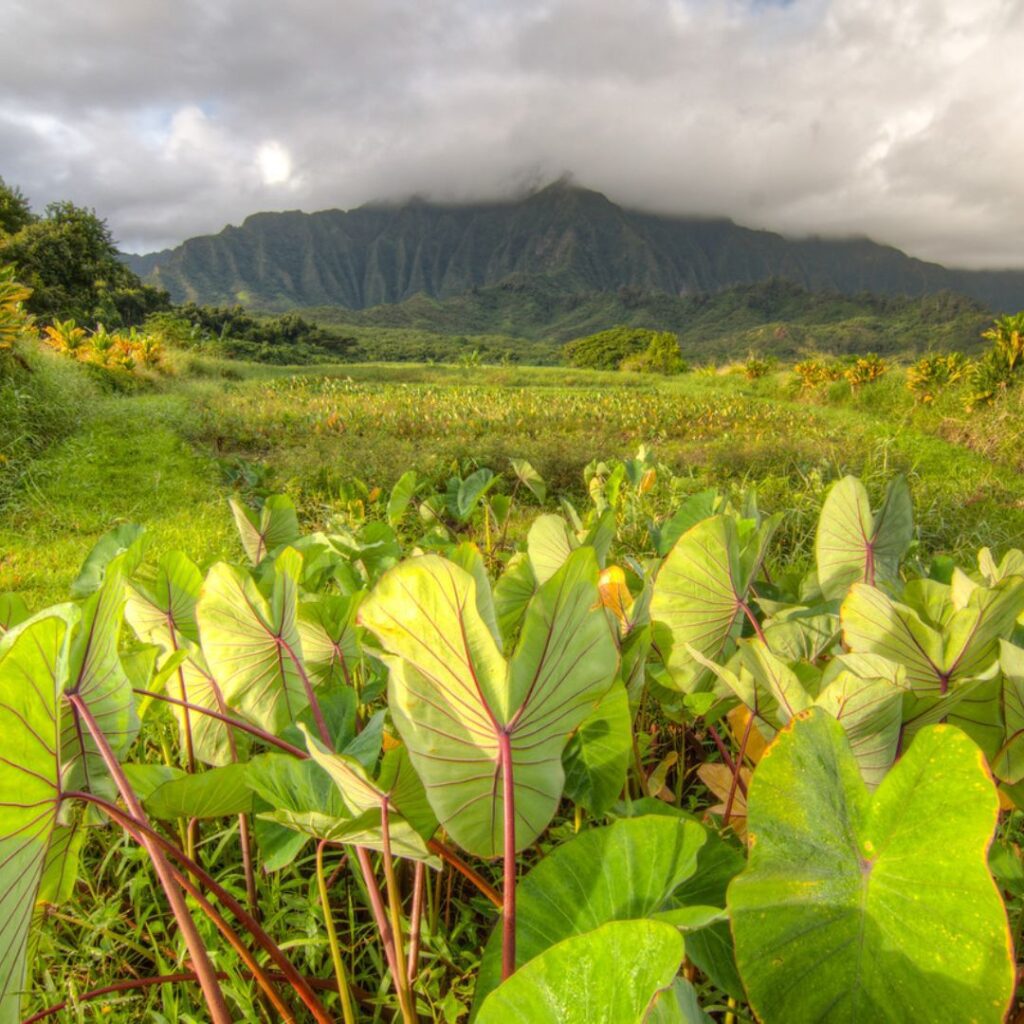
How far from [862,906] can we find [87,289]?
18.7 m

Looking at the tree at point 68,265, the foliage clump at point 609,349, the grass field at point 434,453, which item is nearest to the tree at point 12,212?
the tree at point 68,265

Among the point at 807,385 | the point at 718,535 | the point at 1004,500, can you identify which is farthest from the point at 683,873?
the point at 807,385

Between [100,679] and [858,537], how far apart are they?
547 mm

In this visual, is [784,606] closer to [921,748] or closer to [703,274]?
[921,748]

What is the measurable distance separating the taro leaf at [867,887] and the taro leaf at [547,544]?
1.08ft

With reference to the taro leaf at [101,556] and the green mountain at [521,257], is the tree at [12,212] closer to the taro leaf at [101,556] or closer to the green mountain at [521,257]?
the taro leaf at [101,556]

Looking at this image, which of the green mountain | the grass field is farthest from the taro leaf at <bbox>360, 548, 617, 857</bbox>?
the green mountain

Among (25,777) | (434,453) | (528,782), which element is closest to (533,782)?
(528,782)

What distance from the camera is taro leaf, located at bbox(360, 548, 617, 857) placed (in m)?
0.27

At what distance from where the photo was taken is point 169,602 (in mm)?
577

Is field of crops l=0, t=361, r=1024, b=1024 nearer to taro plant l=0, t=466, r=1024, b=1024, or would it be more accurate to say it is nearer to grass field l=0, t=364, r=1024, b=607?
taro plant l=0, t=466, r=1024, b=1024

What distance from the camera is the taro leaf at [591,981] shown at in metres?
0.18

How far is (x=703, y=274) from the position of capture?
4031 inches

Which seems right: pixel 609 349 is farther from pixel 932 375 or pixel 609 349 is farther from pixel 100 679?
pixel 100 679
